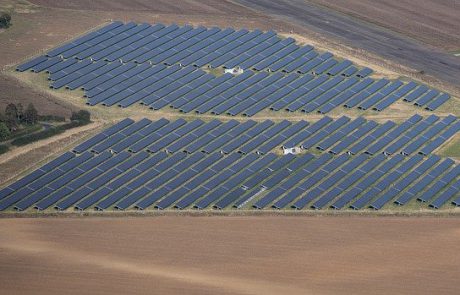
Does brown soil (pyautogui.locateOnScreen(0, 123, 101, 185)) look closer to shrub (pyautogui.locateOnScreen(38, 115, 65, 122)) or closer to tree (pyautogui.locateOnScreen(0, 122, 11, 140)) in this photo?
tree (pyautogui.locateOnScreen(0, 122, 11, 140))

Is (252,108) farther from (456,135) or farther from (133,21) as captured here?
(133,21)

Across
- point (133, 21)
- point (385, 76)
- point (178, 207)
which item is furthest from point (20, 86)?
point (385, 76)

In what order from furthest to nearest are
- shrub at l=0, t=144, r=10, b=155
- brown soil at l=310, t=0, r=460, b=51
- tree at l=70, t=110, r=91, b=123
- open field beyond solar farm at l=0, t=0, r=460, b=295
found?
brown soil at l=310, t=0, r=460, b=51
tree at l=70, t=110, r=91, b=123
shrub at l=0, t=144, r=10, b=155
open field beyond solar farm at l=0, t=0, r=460, b=295

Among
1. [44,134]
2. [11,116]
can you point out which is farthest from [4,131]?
[44,134]

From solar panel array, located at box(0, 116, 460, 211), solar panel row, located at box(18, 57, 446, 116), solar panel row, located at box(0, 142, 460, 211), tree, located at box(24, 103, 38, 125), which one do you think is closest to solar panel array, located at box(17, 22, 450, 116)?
solar panel row, located at box(18, 57, 446, 116)

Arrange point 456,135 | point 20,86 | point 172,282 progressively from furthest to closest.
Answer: point 20,86, point 456,135, point 172,282

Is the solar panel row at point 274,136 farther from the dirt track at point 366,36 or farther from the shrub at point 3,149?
the dirt track at point 366,36

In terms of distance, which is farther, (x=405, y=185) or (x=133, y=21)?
(x=133, y=21)

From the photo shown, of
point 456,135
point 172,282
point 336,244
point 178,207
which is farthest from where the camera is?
point 456,135
